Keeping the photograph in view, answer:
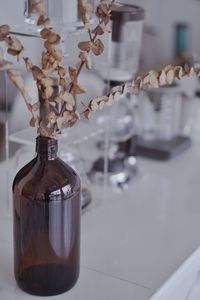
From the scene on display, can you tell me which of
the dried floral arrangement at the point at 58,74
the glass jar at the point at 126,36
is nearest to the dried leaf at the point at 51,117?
the dried floral arrangement at the point at 58,74

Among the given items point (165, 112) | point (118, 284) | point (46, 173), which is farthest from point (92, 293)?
point (165, 112)

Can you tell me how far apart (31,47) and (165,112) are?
1.97ft

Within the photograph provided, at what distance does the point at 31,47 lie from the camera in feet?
3.86

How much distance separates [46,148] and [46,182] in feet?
0.18

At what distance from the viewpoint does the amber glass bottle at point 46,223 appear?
92cm

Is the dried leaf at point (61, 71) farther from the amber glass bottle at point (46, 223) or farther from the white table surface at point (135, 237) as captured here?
the white table surface at point (135, 237)

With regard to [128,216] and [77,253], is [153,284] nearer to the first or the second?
[77,253]

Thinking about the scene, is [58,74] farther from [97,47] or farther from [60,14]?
[60,14]

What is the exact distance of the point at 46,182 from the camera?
926mm

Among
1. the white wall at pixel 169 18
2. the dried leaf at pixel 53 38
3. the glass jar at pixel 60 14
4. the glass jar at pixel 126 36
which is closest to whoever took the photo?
the dried leaf at pixel 53 38

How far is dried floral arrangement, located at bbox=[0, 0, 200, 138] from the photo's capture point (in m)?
0.82

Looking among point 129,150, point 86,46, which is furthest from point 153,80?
point 129,150

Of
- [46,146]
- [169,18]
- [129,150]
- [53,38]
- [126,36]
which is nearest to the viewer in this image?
[53,38]

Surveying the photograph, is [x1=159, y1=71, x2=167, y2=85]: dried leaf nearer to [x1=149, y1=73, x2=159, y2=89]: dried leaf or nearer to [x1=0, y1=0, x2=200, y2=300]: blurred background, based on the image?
[x1=149, y1=73, x2=159, y2=89]: dried leaf
